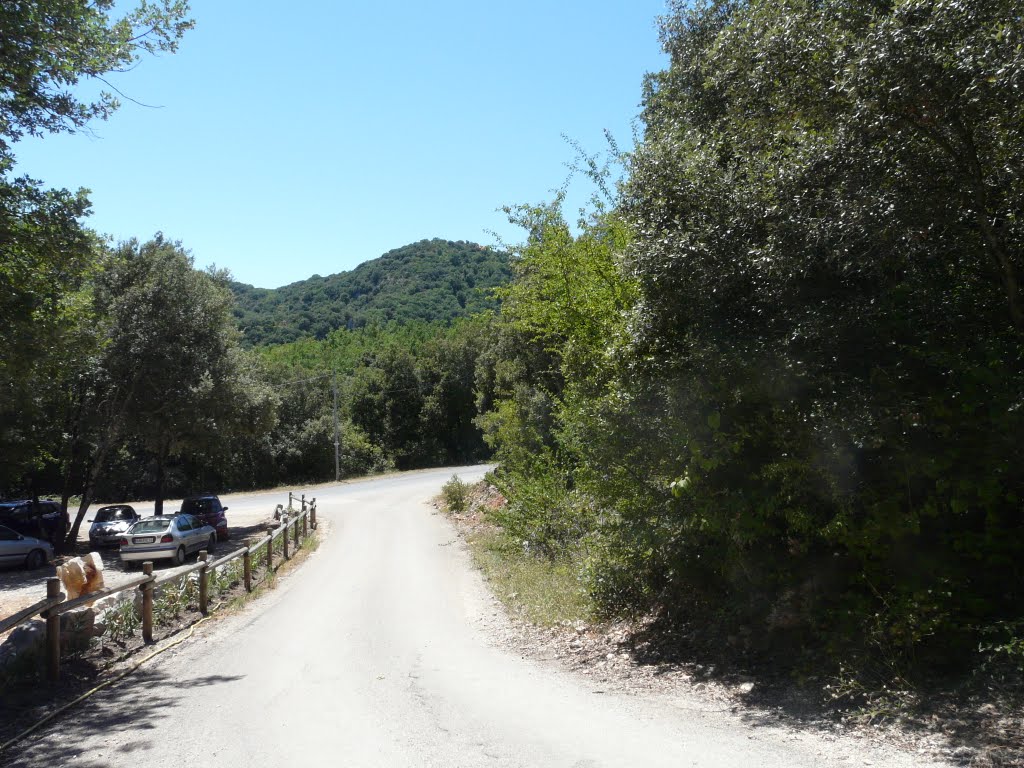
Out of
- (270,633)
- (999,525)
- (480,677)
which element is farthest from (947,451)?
(270,633)

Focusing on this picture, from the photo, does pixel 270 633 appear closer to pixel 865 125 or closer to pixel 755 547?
pixel 755 547

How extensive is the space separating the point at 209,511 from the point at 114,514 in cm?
319

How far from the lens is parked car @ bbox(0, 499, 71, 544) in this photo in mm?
24719

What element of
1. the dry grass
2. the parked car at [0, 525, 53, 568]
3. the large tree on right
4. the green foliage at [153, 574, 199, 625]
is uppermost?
the large tree on right

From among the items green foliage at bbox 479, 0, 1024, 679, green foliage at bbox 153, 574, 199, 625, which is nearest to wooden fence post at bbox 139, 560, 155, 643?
green foliage at bbox 153, 574, 199, 625

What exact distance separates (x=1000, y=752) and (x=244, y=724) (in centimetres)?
576

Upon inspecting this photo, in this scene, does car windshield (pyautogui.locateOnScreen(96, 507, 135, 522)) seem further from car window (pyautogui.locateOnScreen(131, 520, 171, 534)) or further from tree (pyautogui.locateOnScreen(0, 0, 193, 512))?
tree (pyautogui.locateOnScreen(0, 0, 193, 512))

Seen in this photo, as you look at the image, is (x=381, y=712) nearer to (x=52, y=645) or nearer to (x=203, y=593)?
(x=52, y=645)

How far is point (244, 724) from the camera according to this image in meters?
6.66

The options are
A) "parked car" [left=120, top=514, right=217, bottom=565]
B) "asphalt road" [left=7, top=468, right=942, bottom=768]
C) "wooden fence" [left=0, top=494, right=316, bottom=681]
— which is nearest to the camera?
"asphalt road" [left=7, top=468, right=942, bottom=768]

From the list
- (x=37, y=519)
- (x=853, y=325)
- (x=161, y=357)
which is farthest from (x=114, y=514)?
(x=853, y=325)

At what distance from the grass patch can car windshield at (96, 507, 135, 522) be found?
1414 cm

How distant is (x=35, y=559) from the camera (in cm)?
2125

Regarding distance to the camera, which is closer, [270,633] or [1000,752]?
[1000,752]
